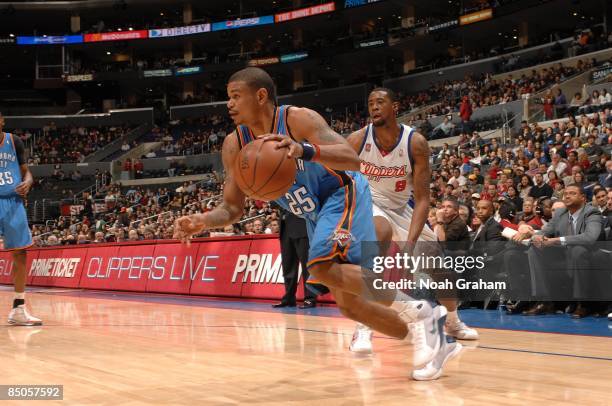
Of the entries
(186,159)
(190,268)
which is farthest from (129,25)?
(190,268)

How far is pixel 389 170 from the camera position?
17.4 ft

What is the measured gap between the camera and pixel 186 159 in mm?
34938

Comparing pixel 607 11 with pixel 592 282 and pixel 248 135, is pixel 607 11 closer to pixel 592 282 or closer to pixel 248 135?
pixel 592 282

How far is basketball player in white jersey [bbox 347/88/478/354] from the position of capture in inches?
201

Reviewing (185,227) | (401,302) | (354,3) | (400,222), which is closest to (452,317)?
(400,222)

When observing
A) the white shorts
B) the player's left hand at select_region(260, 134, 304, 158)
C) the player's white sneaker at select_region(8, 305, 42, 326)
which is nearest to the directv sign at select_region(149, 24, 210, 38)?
the player's white sneaker at select_region(8, 305, 42, 326)

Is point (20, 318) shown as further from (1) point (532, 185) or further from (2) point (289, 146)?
(1) point (532, 185)

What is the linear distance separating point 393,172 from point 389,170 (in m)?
0.04

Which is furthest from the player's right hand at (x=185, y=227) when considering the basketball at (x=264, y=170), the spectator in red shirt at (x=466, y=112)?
the spectator in red shirt at (x=466, y=112)

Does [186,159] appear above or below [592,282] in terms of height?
above

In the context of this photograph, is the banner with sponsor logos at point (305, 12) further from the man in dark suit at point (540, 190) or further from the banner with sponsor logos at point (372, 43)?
the man in dark suit at point (540, 190)

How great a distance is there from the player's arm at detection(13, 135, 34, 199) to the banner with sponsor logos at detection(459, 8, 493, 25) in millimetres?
27177

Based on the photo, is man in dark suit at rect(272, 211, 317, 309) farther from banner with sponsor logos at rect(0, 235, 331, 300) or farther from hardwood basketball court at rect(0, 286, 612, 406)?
hardwood basketball court at rect(0, 286, 612, 406)

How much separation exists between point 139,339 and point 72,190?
100 ft
